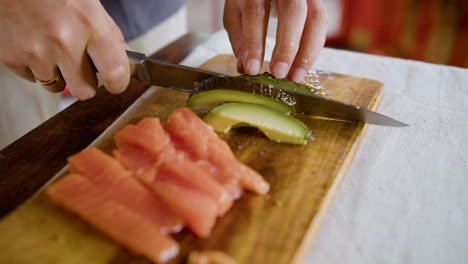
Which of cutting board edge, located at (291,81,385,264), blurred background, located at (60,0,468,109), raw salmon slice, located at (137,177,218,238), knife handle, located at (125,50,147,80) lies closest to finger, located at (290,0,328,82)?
cutting board edge, located at (291,81,385,264)

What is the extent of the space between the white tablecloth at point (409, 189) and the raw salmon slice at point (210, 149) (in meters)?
0.28

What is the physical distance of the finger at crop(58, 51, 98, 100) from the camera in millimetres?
1368

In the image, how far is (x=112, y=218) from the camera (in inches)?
38.7

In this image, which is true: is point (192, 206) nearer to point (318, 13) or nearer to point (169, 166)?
point (169, 166)

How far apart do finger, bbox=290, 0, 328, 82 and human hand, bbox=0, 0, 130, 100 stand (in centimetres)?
74

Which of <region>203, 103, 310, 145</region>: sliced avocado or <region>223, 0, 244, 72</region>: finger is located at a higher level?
<region>223, 0, 244, 72</region>: finger

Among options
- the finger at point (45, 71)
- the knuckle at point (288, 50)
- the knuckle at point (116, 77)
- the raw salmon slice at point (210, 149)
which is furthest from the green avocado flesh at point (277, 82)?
the finger at point (45, 71)

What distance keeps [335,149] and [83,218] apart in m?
0.92

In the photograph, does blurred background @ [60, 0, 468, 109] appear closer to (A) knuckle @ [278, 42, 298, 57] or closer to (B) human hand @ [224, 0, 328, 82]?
(B) human hand @ [224, 0, 328, 82]

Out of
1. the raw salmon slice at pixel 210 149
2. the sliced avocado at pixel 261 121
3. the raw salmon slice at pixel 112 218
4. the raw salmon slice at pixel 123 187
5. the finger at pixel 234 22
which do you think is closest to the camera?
the raw salmon slice at pixel 112 218

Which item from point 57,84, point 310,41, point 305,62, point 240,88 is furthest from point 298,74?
point 57,84

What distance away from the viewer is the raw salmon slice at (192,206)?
100cm

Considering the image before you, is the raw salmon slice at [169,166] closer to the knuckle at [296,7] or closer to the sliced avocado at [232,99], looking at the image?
the sliced avocado at [232,99]

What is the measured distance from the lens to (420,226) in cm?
115
